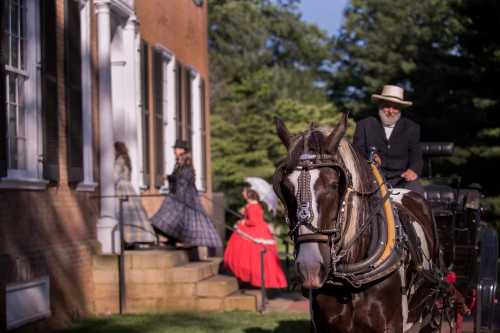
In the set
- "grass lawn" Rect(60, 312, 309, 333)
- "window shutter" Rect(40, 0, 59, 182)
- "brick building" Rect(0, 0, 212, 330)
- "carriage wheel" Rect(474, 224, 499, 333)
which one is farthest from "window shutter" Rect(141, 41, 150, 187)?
"carriage wheel" Rect(474, 224, 499, 333)

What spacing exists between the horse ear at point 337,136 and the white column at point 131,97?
10.4m

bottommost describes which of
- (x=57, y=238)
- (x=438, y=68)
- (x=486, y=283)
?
(x=486, y=283)

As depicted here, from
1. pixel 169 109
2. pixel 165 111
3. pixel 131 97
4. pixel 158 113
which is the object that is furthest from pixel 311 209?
pixel 169 109

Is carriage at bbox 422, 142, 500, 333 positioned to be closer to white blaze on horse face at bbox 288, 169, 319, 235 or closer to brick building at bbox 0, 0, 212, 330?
white blaze on horse face at bbox 288, 169, 319, 235

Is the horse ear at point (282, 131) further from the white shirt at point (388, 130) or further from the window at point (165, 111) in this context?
the window at point (165, 111)

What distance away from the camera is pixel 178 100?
1938 centimetres

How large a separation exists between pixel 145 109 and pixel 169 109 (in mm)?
2160

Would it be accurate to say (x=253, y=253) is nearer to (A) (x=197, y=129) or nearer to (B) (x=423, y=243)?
(A) (x=197, y=129)

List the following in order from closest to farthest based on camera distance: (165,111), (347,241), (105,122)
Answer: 1. (347,241)
2. (105,122)
3. (165,111)

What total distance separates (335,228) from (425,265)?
186cm

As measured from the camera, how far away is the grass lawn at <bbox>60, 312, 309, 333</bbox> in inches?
453

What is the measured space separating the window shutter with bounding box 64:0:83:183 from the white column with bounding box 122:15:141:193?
2.55 m

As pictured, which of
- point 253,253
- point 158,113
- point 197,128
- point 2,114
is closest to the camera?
point 2,114

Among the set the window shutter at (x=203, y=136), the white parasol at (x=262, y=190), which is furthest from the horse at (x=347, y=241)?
the window shutter at (x=203, y=136)
